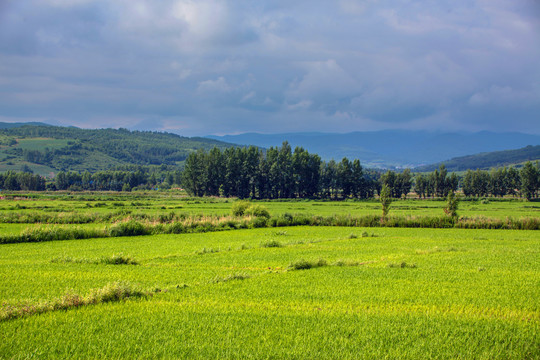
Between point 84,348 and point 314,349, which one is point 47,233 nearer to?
point 84,348

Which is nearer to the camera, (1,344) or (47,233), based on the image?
(1,344)

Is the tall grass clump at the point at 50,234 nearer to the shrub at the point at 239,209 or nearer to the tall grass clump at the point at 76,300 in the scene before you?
the shrub at the point at 239,209

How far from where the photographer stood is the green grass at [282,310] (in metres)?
9.95

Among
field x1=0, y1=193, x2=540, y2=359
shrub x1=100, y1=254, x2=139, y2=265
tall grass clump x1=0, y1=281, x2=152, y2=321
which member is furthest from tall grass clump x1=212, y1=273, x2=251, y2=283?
shrub x1=100, y1=254, x2=139, y2=265

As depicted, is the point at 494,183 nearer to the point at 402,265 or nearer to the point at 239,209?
the point at 239,209

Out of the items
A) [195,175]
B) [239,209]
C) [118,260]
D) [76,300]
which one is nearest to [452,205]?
[239,209]

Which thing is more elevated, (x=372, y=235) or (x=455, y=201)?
(x=455, y=201)

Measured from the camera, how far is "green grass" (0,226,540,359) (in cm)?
995

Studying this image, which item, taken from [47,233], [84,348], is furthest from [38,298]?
[47,233]

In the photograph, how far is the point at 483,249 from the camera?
98.0 ft

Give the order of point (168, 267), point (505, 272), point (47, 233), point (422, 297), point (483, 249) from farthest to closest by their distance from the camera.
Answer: point (47, 233) → point (483, 249) → point (168, 267) → point (505, 272) → point (422, 297)

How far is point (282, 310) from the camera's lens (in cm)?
1312

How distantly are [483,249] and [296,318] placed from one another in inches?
941

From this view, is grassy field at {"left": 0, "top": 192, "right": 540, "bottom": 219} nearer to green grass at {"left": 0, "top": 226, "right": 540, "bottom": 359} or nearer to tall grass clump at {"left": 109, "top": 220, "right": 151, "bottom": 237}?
tall grass clump at {"left": 109, "top": 220, "right": 151, "bottom": 237}
